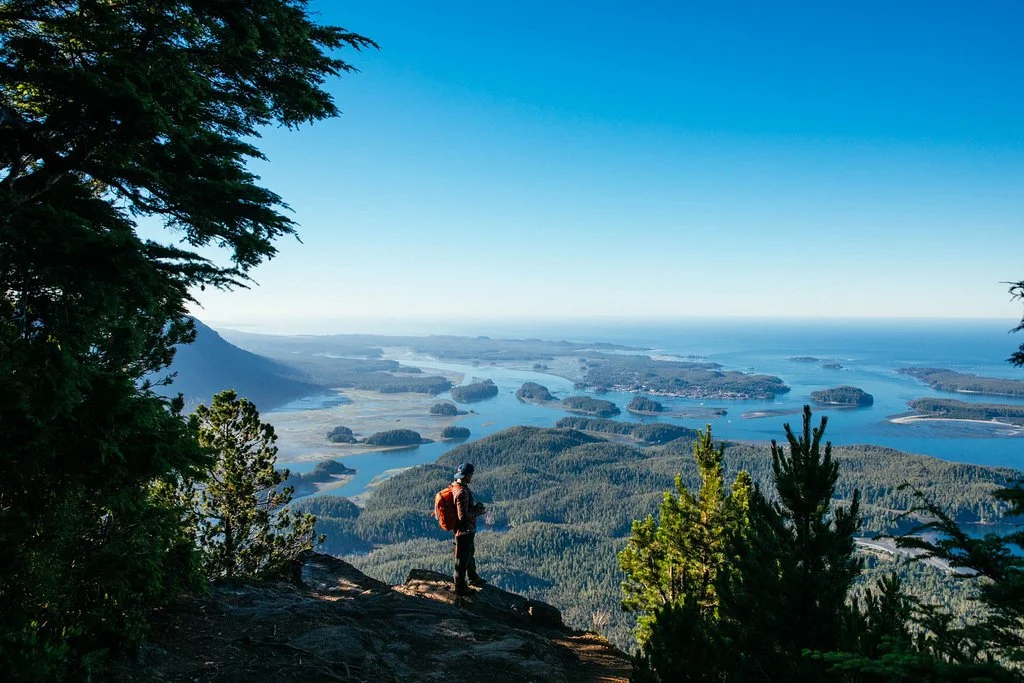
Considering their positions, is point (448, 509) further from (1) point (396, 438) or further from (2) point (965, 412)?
(2) point (965, 412)

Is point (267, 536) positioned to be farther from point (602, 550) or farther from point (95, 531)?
point (602, 550)

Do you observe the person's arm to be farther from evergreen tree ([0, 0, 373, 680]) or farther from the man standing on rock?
evergreen tree ([0, 0, 373, 680])

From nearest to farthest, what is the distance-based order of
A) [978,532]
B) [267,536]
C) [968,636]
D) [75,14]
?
1. [968,636]
2. [75,14]
3. [267,536]
4. [978,532]

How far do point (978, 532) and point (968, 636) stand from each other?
13619cm

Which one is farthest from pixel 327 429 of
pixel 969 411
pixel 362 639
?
pixel 969 411

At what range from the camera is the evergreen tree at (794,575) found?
6125 millimetres

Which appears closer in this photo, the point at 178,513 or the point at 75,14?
the point at 75,14

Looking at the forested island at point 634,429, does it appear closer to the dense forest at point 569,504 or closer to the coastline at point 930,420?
the dense forest at point 569,504

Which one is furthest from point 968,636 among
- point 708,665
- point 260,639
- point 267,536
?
point 267,536

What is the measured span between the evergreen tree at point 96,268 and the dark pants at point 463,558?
481 centimetres

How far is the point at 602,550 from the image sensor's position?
10656 cm

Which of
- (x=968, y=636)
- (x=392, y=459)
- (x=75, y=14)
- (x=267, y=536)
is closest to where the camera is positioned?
(x=968, y=636)

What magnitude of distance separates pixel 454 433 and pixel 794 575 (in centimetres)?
16747

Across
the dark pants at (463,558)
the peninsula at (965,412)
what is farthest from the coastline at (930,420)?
the dark pants at (463,558)
